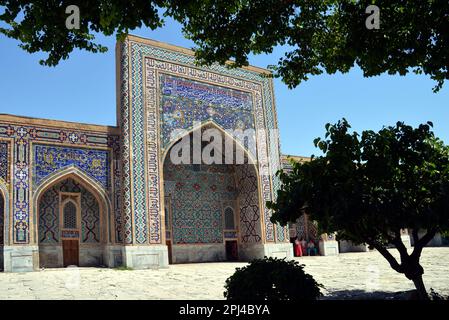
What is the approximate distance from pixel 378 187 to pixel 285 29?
2350 mm

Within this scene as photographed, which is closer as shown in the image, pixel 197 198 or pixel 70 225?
pixel 70 225

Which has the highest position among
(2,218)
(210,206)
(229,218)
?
(210,206)

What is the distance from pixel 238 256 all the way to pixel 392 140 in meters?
11.7

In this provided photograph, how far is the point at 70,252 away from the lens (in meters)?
12.7

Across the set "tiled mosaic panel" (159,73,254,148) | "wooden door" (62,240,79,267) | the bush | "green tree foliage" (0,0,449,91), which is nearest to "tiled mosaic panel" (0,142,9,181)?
"wooden door" (62,240,79,267)

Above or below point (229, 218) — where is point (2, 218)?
above

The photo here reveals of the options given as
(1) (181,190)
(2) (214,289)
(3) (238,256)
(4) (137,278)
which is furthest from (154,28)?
(3) (238,256)

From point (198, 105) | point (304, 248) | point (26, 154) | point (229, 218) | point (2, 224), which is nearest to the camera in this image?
point (2, 224)

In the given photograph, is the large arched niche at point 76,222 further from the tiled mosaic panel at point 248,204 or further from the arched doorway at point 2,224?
the tiled mosaic panel at point 248,204

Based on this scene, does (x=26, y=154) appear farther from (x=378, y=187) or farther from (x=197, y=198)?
(x=378, y=187)

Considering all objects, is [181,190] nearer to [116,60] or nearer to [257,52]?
[116,60]

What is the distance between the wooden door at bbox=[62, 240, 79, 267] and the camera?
497 inches

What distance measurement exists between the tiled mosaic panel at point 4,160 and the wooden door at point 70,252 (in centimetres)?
259

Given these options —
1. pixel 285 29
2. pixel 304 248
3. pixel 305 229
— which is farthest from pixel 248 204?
pixel 285 29
